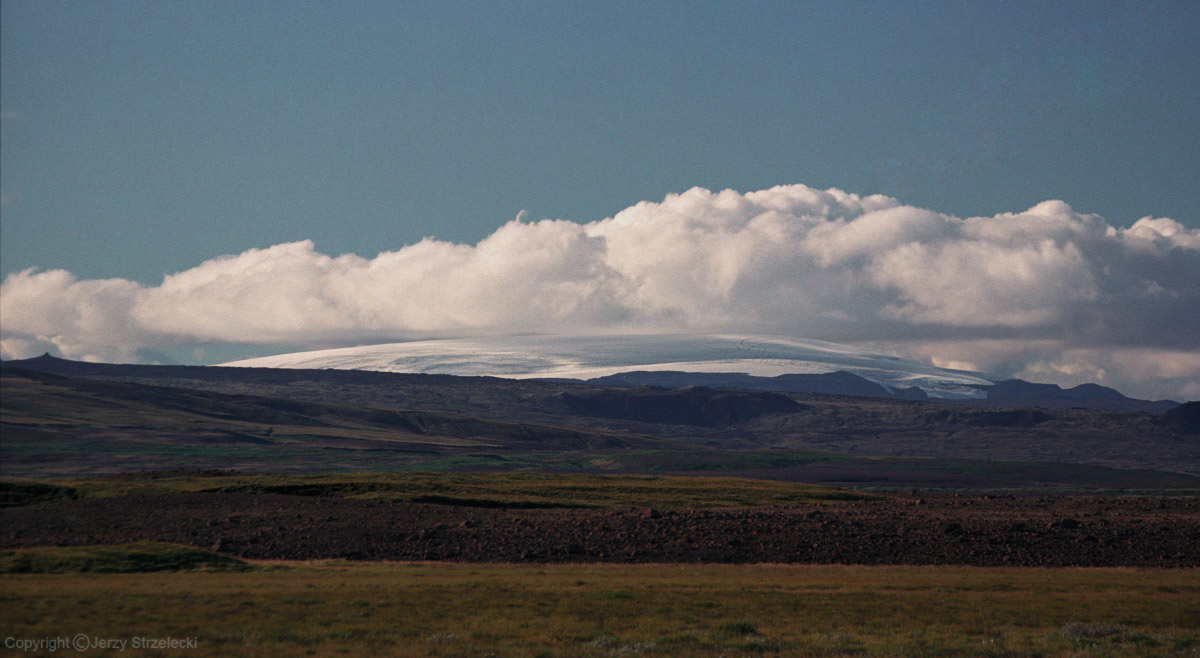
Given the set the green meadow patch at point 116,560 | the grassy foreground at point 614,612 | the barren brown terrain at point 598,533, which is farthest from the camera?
the barren brown terrain at point 598,533

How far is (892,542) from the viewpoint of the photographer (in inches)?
2082

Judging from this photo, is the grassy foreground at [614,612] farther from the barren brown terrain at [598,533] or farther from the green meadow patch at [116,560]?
the barren brown terrain at [598,533]

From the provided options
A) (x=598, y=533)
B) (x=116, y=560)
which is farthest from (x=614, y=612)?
(x=598, y=533)

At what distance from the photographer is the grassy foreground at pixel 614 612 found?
26.1m

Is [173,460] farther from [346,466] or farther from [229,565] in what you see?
[229,565]

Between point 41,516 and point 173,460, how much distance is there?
11285 centimetres

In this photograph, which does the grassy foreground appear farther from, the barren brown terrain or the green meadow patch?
the barren brown terrain

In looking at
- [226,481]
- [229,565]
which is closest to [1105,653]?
[229,565]

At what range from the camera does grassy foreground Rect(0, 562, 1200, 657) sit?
2608cm

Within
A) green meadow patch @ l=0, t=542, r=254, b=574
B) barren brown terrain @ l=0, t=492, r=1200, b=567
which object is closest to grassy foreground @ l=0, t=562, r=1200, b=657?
green meadow patch @ l=0, t=542, r=254, b=574

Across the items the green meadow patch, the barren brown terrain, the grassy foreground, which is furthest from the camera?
the barren brown terrain

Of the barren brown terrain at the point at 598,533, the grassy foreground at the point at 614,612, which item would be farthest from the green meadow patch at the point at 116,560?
the barren brown terrain at the point at 598,533

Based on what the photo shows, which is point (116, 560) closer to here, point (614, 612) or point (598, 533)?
point (614, 612)

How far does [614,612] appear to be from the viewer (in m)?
32.2
